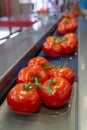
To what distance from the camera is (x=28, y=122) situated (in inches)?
23.0

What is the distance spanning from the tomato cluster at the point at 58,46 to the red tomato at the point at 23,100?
0.50m

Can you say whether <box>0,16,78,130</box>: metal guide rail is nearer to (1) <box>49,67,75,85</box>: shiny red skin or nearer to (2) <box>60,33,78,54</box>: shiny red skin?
(1) <box>49,67,75,85</box>: shiny red skin

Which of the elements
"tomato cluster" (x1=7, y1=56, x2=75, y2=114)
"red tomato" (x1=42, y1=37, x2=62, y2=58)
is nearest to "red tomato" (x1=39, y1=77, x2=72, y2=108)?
"tomato cluster" (x1=7, y1=56, x2=75, y2=114)

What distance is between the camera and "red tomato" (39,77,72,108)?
59cm

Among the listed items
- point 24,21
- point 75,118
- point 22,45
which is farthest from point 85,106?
point 24,21

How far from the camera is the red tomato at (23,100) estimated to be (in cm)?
57

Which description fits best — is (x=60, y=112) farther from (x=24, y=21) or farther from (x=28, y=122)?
(x=24, y=21)

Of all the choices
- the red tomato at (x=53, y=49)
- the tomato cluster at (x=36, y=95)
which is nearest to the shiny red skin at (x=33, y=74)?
the tomato cluster at (x=36, y=95)

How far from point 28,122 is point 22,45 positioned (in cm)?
67

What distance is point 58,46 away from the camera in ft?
3.58

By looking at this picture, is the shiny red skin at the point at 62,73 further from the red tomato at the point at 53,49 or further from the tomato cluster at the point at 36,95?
the red tomato at the point at 53,49

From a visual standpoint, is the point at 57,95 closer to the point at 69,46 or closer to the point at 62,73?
the point at 62,73

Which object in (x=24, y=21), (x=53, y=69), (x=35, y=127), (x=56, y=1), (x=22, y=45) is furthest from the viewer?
(x=56, y=1)

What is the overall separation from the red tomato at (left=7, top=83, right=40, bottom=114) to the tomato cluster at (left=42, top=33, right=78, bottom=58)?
50 cm
